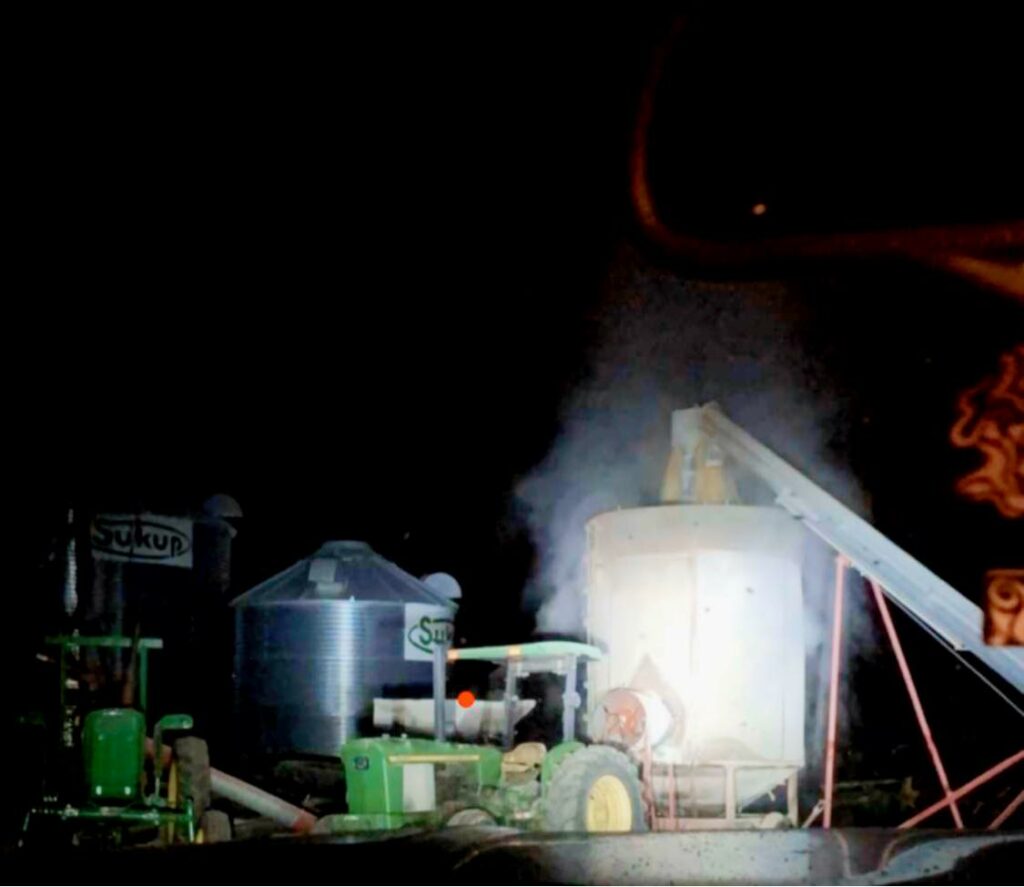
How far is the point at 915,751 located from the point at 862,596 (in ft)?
9.07

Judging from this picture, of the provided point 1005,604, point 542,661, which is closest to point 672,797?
point 542,661

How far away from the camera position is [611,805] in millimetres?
11070

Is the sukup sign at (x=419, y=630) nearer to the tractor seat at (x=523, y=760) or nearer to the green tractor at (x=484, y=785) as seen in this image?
the tractor seat at (x=523, y=760)

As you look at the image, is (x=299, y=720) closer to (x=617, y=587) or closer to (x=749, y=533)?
(x=617, y=587)

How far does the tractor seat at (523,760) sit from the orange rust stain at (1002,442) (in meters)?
6.90

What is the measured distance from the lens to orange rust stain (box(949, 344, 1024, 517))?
669cm

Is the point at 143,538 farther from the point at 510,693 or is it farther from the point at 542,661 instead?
the point at 542,661

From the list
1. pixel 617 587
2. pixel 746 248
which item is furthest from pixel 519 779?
pixel 746 248

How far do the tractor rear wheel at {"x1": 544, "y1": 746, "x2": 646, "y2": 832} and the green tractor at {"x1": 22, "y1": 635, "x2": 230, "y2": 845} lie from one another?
340cm

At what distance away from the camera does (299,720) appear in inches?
870

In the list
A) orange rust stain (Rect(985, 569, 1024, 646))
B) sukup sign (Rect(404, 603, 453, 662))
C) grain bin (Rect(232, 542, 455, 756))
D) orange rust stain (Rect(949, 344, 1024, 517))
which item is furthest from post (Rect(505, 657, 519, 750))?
sukup sign (Rect(404, 603, 453, 662))

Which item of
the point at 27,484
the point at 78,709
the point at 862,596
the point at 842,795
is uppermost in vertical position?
the point at 27,484

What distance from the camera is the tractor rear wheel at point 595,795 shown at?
10391 millimetres

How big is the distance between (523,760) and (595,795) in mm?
1854
